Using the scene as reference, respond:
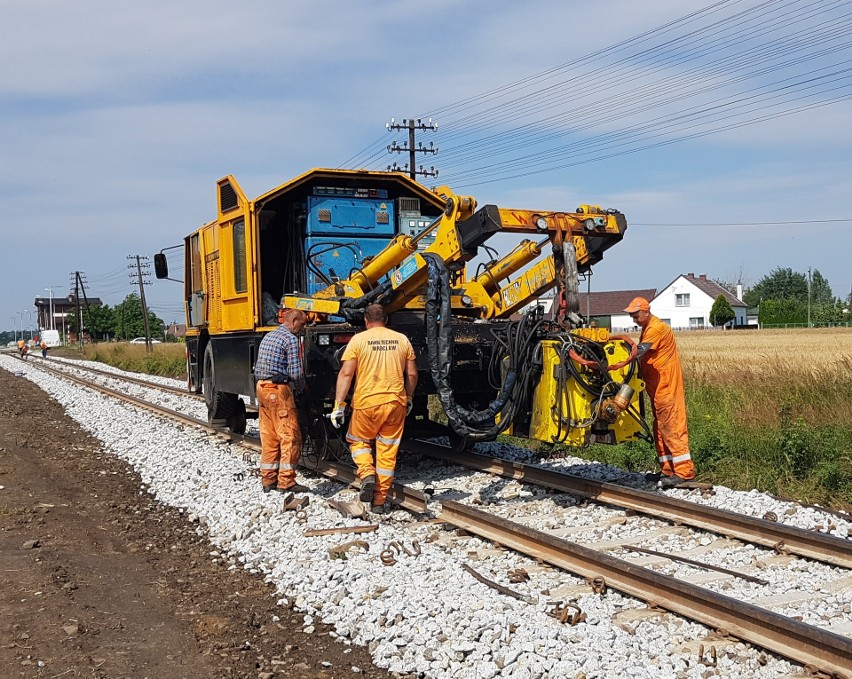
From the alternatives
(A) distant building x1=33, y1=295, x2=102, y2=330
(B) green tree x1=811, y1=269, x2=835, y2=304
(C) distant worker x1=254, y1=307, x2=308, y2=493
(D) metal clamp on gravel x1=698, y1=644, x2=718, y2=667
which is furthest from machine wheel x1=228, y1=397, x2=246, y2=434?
(A) distant building x1=33, y1=295, x2=102, y2=330

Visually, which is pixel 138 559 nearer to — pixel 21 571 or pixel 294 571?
pixel 21 571

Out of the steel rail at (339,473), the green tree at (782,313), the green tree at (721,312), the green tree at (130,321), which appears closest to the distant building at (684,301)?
the green tree at (721,312)

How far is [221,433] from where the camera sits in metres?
12.5

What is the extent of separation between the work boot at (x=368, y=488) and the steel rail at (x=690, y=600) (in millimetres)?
1029

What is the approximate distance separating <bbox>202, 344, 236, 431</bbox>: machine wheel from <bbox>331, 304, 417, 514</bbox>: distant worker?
5003 mm

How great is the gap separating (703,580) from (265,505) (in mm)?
3890

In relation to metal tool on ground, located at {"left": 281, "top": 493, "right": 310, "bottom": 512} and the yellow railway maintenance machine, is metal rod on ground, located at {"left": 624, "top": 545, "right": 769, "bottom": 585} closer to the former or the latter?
the yellow railway maintenance machine

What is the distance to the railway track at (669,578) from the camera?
3969 mm

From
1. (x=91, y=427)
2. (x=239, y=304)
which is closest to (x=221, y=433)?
(x=239, y=304)

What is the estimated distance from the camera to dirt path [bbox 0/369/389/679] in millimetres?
4512

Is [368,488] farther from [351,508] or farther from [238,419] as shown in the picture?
[238,419]

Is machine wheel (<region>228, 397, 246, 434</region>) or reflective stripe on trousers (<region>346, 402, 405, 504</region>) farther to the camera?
machine wheel (<region>228, 397, 246, 434</region>)

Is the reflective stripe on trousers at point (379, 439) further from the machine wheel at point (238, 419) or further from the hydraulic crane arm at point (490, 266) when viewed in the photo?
the machine wheel at point (238, 419)

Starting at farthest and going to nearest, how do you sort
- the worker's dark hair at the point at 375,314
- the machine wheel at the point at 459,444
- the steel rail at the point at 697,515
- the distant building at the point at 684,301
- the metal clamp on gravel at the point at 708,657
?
A: the distant building at the point at 684,301, the machine wheel at the point at 459,444, the worker's dark hair at the point at 375,314, the steel rail at the point at 697,515, the metal clamp on gravel at the point at 708,657
